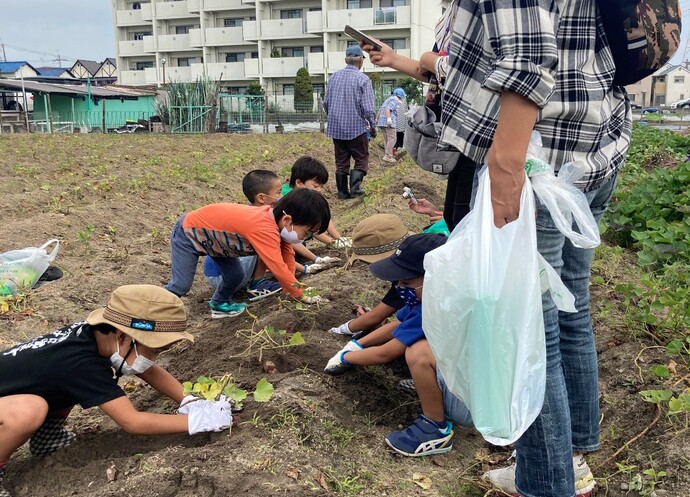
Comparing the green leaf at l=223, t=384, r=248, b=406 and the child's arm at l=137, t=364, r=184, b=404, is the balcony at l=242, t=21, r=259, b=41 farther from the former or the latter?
the green leaf at l=223, t=384, r=248, b=406

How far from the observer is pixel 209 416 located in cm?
221

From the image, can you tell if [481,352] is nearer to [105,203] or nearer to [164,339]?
[164,339]

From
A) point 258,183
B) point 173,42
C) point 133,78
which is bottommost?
point 258,183

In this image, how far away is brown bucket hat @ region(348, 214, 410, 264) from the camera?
3.15 metres

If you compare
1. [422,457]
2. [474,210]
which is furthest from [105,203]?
[474,210]

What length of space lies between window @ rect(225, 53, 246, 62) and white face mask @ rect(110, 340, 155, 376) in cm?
3875

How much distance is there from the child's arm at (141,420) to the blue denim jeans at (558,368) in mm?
1200

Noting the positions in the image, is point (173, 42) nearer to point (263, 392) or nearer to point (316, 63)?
point (316, 63)

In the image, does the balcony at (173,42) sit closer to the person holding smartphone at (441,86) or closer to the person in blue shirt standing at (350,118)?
the person in blue shirt standing at (350,118)

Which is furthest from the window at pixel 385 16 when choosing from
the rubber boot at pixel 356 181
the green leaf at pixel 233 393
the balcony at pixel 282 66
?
the green leaf at pixel 233 393

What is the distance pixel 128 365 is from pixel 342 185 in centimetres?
596

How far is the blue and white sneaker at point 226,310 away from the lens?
4.00 m

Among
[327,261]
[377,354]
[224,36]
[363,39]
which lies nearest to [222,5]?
[224,36]

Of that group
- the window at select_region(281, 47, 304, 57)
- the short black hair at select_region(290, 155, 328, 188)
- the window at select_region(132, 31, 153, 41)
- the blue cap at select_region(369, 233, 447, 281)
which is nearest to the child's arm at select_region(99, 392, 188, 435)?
the blue cap at select_region(369, 233, 447, 281)
